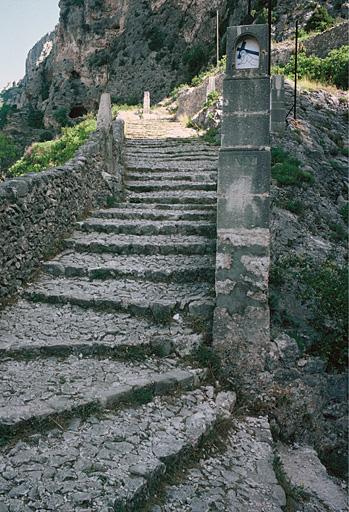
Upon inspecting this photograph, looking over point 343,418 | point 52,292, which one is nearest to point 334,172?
point 343,418

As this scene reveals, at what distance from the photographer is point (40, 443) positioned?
3.18 m

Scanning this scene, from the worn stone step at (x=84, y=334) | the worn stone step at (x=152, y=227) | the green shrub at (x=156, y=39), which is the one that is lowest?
the worn stone step at (x=84, y=334)

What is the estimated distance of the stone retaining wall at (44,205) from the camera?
5.12 meters

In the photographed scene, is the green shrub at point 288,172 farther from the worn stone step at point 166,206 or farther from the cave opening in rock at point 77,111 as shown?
the cave opening in rock at point 77,111

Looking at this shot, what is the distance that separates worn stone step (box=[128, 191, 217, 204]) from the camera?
7805mm

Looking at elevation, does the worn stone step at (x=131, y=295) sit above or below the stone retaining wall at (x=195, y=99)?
below

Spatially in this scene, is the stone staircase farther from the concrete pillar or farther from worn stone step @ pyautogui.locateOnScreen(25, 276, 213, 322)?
the concrete pillar

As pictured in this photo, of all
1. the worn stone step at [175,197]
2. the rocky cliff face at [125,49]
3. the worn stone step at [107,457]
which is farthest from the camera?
the rocky cliff face at [125,49]

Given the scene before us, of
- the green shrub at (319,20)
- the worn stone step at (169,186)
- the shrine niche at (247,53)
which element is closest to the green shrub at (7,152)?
the green shrub at (319,20)

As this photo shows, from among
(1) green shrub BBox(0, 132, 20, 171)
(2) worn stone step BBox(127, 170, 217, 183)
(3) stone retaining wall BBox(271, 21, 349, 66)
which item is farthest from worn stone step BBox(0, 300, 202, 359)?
(1) green shrub BBox(0, 132, 20, 171)

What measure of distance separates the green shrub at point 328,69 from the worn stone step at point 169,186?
8170 millimetres

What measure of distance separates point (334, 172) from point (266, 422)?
7.11 metres

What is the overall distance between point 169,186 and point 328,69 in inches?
362

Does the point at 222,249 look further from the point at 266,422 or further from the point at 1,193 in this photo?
the point at 1,193
